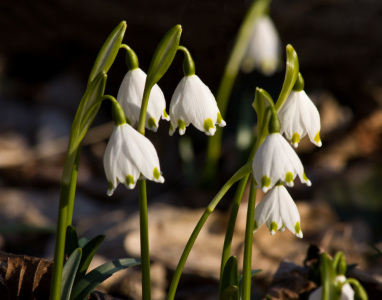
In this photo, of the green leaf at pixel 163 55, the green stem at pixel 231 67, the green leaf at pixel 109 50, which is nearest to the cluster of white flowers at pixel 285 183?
the green leaf at pixel 163 55

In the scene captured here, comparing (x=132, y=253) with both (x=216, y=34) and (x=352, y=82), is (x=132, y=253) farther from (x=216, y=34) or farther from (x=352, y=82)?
A: (x=352, y=82)

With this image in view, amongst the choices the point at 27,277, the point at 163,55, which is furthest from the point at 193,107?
the point at 27,277

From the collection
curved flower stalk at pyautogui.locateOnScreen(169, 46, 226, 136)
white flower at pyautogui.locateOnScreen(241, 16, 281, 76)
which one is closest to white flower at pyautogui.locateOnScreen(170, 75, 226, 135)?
curved flower stalk at pyautogui.locateOnScreen(169, 46, 226, 136)

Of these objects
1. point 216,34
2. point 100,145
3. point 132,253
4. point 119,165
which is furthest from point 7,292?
point 100,145

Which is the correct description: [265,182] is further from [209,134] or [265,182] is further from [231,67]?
[231,67]

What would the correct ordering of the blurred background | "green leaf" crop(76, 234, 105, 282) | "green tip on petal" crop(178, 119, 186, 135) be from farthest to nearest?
the blurred background
"green leaf" crop(76, 234, 105, 282)
"green tip on petal" crop(178, 119, 186, 135)

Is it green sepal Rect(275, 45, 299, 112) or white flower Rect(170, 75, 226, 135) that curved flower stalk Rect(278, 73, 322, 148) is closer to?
green sepal Rect(275, 45, 299, 112)

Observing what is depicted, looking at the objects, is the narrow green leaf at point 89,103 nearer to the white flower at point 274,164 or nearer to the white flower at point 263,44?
the white flower at point 274,164
